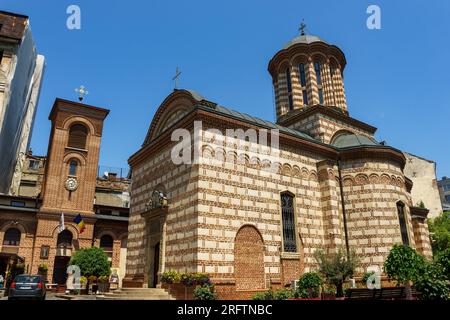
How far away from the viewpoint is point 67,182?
31281 millimetres

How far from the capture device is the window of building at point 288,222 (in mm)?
16420

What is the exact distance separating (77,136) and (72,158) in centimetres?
226

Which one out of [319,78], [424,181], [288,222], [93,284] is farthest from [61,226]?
[424,181]

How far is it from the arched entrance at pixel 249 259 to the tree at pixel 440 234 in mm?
23747

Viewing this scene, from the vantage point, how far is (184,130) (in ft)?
53.1

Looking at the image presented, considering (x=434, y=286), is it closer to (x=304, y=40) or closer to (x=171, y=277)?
(x=171, y=277)

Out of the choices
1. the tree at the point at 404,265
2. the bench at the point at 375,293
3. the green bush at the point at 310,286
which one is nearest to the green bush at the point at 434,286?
the bench at the point at 375,293

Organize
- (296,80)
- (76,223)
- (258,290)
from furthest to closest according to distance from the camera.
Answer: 1. (76,223)
2. (296,80)
3. (258,290)

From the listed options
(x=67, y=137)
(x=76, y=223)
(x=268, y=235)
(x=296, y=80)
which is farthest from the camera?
(x=67, y=137)

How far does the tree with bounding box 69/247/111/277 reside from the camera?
921 inches

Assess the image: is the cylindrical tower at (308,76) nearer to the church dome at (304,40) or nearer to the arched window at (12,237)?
the church dome at (304,40)
